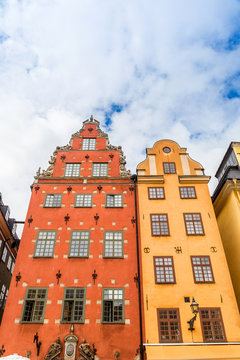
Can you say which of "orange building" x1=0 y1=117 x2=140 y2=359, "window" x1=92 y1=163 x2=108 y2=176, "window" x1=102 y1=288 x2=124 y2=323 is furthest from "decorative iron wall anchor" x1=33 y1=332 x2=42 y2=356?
"window" x1=92 y1=163 x2=108 y2=176

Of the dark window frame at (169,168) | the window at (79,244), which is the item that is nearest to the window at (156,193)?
the dark window frame at (169,168)

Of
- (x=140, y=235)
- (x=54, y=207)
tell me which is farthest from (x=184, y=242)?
(x=54, y=207)

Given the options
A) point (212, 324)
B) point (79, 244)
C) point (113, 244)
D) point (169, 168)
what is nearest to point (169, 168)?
point (169, 168)

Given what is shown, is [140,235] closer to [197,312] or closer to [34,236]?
[197,312]

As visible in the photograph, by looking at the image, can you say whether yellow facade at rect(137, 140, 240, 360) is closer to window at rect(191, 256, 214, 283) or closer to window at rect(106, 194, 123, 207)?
window at rect(191, 256, 214, 283)

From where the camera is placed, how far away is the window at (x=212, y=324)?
47.8 feet

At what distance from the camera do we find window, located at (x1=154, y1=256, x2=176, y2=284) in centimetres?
1628

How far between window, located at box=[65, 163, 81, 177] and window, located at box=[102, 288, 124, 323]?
8.80 m

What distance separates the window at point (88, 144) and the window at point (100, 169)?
181 centimetres

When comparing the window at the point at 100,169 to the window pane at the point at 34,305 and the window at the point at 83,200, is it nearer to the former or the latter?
the window at the point at 83,200

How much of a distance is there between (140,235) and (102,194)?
4.05m

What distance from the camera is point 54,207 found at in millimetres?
19047

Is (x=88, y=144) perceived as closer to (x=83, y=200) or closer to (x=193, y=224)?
(x=83, y=200)

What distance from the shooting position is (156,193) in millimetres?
19875
